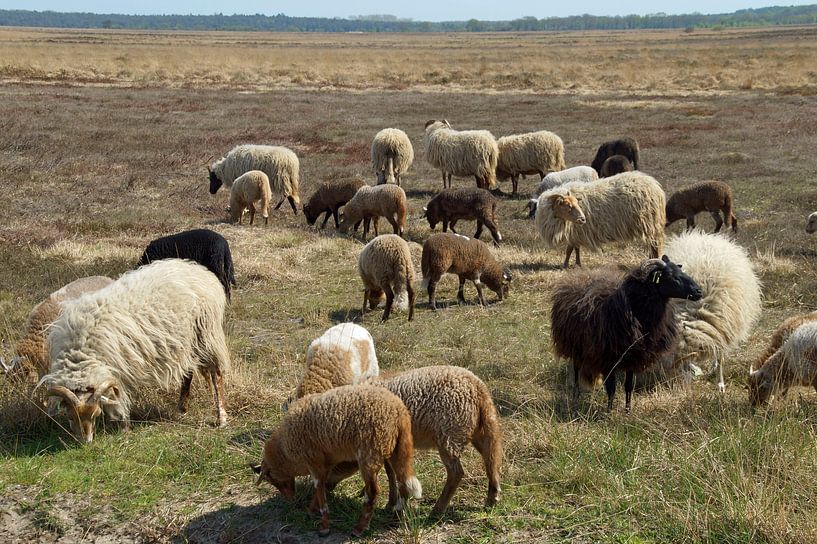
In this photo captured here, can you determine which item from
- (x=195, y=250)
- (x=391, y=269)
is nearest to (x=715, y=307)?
(x=391, y=269)

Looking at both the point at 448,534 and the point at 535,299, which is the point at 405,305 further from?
the point at 448,534

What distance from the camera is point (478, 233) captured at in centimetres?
1464

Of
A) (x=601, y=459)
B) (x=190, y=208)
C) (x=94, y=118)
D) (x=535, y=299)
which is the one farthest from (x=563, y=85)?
(x=601, y=459)

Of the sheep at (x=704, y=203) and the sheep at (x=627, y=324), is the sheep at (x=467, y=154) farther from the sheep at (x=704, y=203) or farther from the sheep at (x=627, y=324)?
the sheep at (x=627, y=324)

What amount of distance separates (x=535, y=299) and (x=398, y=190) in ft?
13.3

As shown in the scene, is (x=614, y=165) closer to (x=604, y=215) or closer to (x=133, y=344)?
(x=604, y=215)

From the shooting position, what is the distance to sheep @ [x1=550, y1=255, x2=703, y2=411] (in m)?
7.11

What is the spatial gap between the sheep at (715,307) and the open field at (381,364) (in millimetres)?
345

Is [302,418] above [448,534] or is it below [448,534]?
above

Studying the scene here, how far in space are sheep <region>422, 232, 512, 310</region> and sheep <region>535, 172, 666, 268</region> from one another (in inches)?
81.7

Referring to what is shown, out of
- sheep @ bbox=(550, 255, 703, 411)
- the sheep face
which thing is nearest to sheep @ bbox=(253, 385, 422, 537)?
sheep @ bbox=(550, 255, 703, 411)

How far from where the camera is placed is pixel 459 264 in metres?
10.9

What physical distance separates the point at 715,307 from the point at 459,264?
3739 millimetres

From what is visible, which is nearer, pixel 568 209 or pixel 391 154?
pixel 568 209
